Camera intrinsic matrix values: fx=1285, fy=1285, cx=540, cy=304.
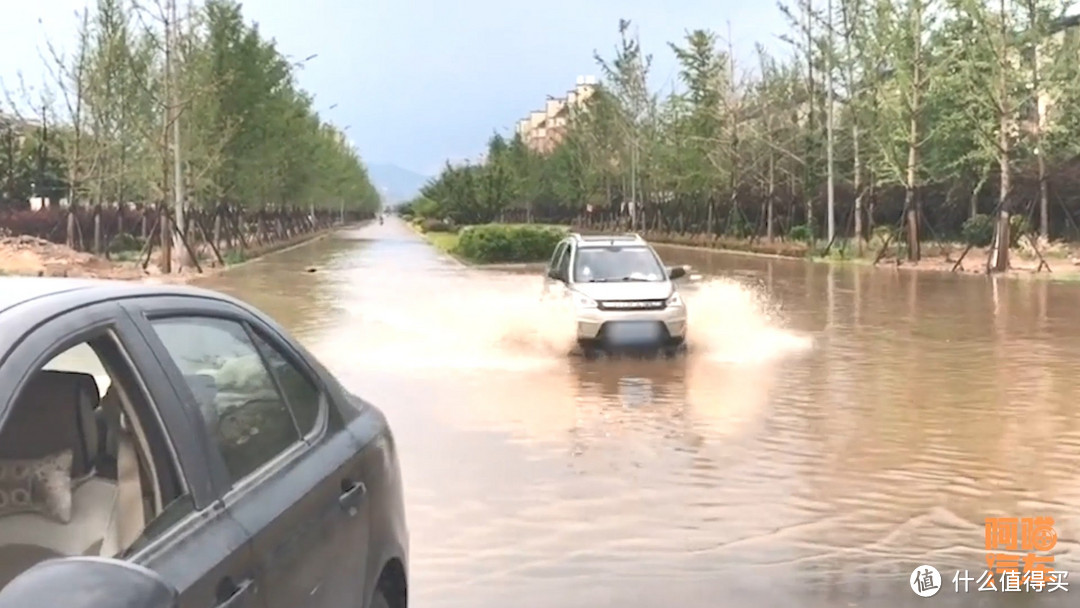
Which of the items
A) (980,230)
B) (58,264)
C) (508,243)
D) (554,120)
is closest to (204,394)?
(58,264)

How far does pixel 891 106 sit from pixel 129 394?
33.7 m

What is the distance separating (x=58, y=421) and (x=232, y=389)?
1.62 ft

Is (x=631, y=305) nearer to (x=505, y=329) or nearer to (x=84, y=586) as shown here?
(x=505, y=329)

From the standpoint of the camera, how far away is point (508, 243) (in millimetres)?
37375

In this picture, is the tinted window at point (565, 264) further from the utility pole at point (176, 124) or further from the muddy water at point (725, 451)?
the utility pole at point (176, 124)

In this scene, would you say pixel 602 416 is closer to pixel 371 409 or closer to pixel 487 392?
pixel 487 392

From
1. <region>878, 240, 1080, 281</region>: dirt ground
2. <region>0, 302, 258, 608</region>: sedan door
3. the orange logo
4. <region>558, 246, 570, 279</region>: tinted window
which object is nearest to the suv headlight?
<region>558, 246, 570, 279</region>: tinted window

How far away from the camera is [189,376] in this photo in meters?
2.86

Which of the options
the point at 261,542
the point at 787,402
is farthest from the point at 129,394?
the point at 787,402

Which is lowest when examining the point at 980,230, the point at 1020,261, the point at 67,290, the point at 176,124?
the point at 1020,261

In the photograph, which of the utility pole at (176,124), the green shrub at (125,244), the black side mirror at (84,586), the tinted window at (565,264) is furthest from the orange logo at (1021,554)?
the green shrub at (125,244)

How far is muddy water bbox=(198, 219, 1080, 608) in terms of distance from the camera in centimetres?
626

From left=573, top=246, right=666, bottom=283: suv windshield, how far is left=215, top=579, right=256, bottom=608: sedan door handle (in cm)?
1325

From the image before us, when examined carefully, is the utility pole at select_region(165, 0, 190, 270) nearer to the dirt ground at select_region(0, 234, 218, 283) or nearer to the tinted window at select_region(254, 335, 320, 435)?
the dirt ground at select_region(0, 234, 218, 283)
